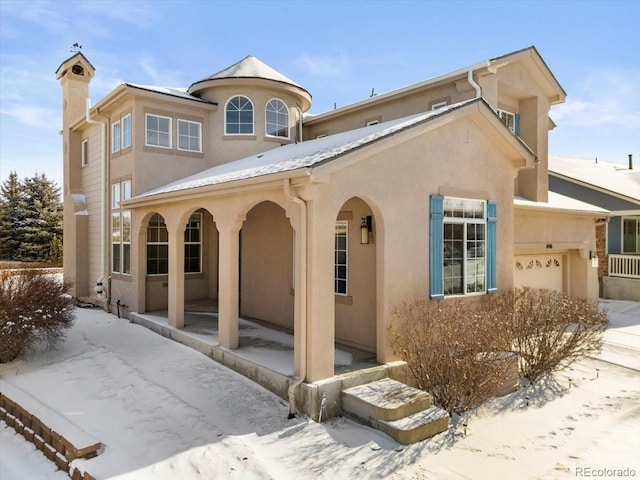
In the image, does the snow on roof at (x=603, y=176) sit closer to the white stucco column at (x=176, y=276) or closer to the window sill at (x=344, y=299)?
the window sill at (x=344, y=299)

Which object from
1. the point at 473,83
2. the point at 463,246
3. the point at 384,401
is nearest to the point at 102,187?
the point at 463,246

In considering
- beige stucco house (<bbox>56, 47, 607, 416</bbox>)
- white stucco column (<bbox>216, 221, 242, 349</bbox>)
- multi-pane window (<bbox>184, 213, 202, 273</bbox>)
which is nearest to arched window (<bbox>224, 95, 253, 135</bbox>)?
beige stucco house (<bbox>56, 47, 607, 416</bbox>)

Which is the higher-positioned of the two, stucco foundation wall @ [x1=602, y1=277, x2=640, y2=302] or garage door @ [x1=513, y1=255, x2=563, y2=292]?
garage door @ [x1=513, y1=255, x2=563, y2=292]

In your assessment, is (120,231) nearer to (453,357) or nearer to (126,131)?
(126,131)

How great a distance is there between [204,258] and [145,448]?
30.2 feet

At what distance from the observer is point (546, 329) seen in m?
8.17

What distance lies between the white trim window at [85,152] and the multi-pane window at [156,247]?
5.79 meters

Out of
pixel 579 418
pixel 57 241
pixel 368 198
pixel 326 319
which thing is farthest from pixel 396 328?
pixel 57 241

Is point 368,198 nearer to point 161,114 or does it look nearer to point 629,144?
point 161,114

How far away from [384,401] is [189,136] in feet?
35.4

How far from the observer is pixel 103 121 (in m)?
14.8

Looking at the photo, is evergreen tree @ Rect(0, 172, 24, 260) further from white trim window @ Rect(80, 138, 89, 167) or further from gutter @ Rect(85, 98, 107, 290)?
gutter @ Rect(85, 98, 107, 290)

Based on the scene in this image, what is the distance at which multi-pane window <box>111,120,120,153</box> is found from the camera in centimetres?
1399

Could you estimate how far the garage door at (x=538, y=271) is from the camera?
1308 cm
